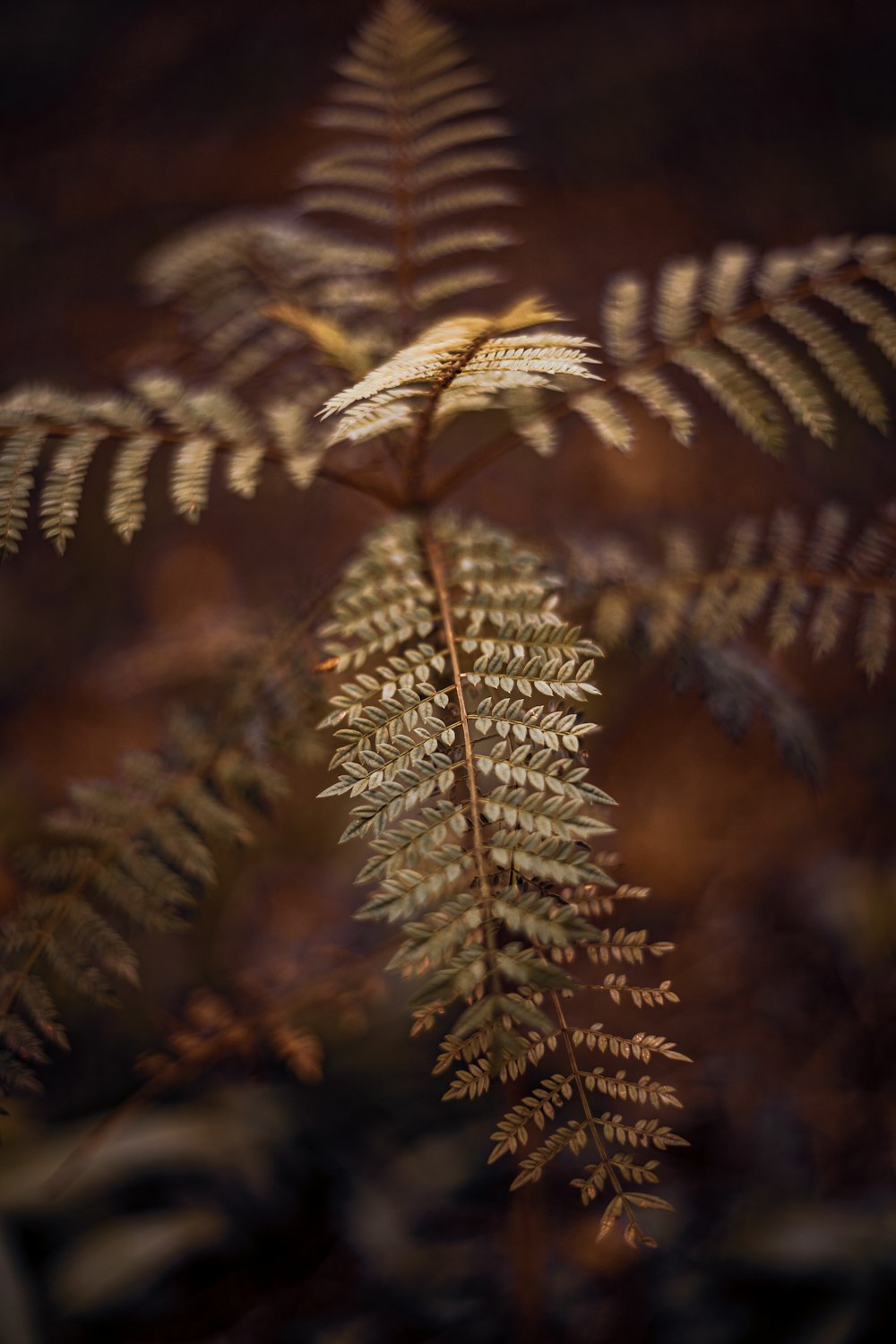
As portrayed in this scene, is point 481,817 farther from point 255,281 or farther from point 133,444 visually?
point 255,281

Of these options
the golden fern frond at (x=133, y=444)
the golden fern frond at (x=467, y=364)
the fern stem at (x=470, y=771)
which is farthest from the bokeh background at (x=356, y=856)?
the golden fern frond at (x=467, y=364)

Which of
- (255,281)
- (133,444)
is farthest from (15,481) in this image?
(255,281)

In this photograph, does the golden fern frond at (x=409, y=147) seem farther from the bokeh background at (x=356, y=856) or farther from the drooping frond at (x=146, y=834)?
the drooping frond at (x=146, y=834)

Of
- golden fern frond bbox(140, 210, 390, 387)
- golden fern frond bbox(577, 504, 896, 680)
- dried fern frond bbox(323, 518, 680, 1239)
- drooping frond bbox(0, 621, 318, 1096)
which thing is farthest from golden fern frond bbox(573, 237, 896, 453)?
drooping frond bbox(0, 621, 318, 1096)

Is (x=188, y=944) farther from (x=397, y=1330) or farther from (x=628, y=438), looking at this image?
(x=628, y=438)

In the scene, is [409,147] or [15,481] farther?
[409,147]

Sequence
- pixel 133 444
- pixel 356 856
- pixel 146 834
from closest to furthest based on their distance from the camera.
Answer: pixel 133 444 < pixel 146 834 < pixel 356 856

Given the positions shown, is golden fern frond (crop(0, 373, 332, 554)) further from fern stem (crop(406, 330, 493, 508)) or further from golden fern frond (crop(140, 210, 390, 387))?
golden fern frond (crop(140, 210, 390, 387))
